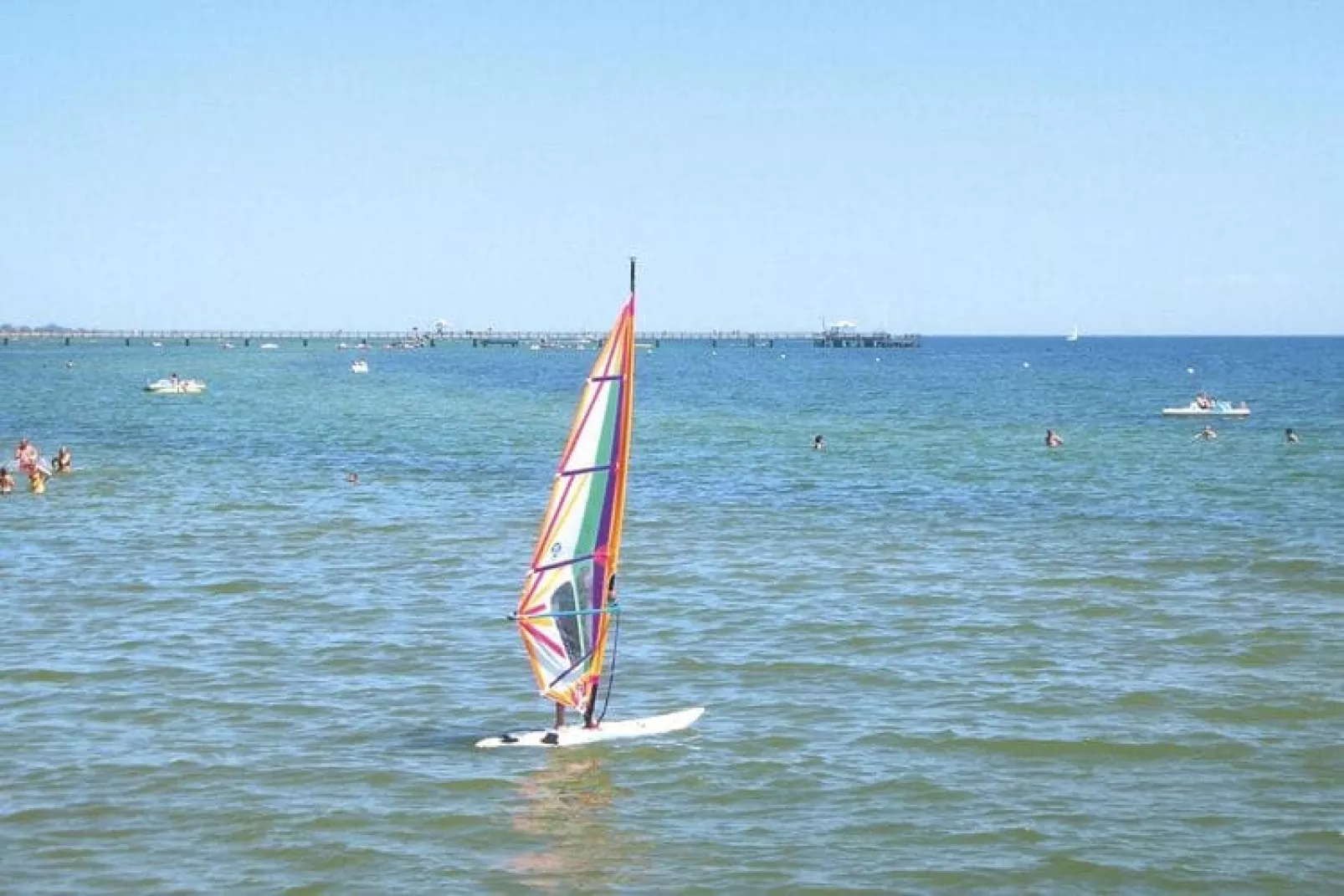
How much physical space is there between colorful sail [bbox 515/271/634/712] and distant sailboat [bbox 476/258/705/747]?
0.01 meters

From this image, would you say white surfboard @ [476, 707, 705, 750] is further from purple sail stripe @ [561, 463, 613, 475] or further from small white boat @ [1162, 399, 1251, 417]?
small white boat @ [1162, 399, 1251, 417]

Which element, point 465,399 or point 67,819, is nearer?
point 67,819

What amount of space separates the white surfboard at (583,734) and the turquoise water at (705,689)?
352 millimetres

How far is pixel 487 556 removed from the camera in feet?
131

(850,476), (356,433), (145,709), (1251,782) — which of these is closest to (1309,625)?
(1251,782)

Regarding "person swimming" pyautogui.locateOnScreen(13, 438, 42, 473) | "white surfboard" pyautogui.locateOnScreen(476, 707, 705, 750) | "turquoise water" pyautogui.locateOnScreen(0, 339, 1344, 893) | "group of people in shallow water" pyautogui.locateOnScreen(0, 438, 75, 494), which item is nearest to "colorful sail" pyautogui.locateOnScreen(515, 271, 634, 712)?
"white surfboard" pyautogui.locateOnScreen(476, 707, 705, 750)

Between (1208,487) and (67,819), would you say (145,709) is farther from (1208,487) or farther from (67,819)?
(1208,487)

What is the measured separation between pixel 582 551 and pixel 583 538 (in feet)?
0.64

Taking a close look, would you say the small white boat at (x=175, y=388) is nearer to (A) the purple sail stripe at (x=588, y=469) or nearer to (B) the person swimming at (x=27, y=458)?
(B) the person swimming at (x=27, y=458)

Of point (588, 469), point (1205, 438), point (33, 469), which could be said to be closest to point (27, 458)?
point (33, 469)

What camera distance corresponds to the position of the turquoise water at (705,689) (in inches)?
726

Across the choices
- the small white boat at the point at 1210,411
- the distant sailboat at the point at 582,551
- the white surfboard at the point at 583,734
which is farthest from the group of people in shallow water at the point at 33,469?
the small white boat at the point at 1210,411

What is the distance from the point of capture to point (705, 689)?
25984 mm

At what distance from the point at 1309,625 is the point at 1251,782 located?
10.8 meters
